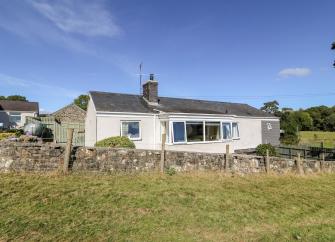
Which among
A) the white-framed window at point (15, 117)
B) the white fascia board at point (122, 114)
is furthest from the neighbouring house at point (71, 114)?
the white fascia board at point (122, 114)

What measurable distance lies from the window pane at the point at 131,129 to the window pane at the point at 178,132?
2.75 m

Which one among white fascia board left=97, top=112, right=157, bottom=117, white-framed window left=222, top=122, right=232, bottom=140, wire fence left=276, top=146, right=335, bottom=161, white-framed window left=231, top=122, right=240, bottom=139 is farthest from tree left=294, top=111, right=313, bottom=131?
white fascia board left=97, top=112, right=157, bottom=117

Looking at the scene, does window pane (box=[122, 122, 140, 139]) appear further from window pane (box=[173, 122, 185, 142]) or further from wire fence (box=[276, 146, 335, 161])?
→ wire fence (box=[276, 146, 335, 161])

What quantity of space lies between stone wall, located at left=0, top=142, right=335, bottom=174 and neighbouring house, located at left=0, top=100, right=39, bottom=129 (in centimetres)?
4000

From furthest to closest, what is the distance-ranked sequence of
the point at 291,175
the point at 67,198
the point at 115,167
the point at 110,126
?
1. the point at 110,126
2. the point at 291,175
3. the point at 115,167
4. the point at 67,198

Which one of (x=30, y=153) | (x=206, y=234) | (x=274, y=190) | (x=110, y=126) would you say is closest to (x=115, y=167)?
(x=30, y=153)

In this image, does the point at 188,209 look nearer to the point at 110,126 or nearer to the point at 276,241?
the point at 276,241

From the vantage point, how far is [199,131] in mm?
20109

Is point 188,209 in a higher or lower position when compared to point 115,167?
lower

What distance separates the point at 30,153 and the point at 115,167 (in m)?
3.16

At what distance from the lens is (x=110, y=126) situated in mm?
18781

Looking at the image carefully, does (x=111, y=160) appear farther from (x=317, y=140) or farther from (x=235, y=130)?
(x=317, y=140)

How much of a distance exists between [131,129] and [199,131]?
4.82 meters

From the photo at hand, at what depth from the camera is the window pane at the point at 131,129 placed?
1939 centimetres
